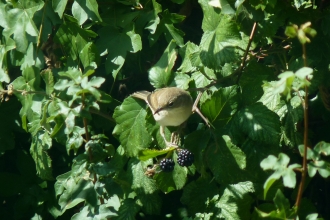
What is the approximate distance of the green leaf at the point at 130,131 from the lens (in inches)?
118

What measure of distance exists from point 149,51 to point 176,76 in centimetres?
57

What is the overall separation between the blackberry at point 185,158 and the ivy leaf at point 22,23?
3.03ft

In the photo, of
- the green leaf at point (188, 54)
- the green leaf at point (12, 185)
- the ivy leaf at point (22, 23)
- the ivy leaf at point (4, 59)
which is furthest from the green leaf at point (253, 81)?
the green leaf at point (12, 185)

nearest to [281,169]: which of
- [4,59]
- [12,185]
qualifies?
[4,59]

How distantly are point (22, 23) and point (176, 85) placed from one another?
0.78 meters

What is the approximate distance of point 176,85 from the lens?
3.04 metres

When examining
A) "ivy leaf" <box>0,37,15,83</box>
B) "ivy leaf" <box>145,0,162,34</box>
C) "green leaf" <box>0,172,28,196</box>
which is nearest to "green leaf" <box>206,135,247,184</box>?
"ivy leaf" <box>145,0,162,34</box>

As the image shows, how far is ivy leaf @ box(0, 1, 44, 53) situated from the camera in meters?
3.07

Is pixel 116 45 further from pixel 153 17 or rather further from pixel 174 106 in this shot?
pixel 174 106

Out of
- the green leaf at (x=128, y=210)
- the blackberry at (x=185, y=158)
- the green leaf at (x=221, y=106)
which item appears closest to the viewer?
the blackberry at (x=185, y=158)

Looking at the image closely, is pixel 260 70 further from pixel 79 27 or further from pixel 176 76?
pixel 79 27

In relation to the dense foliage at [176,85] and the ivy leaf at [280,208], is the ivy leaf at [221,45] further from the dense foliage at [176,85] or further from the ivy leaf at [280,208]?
the ivy leaf at [280,208]

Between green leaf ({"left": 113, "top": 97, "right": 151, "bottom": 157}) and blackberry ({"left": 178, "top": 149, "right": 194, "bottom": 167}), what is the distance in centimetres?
→ 33

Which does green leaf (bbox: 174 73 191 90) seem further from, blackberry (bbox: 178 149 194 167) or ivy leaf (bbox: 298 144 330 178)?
ivy leaf (bbox: 298 144 330 178)
